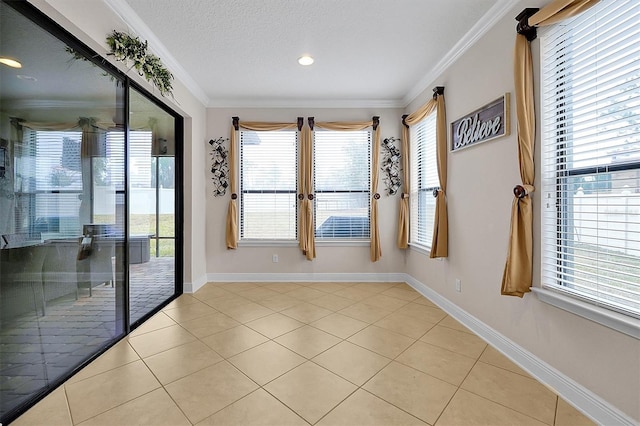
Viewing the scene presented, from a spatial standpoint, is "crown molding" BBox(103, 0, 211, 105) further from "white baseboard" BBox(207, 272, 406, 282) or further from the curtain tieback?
the curtain tieback

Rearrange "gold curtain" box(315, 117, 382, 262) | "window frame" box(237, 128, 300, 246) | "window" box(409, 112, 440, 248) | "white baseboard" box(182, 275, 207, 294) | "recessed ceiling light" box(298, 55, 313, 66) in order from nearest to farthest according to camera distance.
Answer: "recessed ceiling light" box(298, 55, 313, 66) → "window" box(409, 112, 440, 248) → "white baseboard" box(182, 275, 207, 294) → "gold curtain" box(315, 117, 382, 262) → "window frame" box(237, 128, 300, 246)

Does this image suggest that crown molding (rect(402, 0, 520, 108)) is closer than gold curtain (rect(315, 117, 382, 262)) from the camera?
Yes

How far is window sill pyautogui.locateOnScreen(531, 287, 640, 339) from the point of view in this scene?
140cm

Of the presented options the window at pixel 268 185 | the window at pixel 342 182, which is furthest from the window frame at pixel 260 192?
the window at pixel 342 182

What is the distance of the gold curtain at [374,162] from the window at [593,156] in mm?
2389

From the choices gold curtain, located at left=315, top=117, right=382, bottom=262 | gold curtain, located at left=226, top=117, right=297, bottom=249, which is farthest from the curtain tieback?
gold curtain, located at left=226, top=117, right=297, bottom=249

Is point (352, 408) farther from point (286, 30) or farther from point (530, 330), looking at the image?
point (286, 30)

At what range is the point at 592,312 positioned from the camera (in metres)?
1.56

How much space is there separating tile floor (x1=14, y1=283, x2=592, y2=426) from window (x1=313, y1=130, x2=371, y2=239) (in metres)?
1.61

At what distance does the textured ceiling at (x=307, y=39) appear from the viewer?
2248 millimetres

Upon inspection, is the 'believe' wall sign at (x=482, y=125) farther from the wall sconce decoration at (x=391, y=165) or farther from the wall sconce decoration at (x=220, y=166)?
the wall sconce decoration at (x=220, y=166)

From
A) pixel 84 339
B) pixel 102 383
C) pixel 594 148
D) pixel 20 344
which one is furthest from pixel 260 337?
pixel 594 148

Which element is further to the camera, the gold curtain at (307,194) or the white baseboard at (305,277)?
the white baseboard at (305,277)

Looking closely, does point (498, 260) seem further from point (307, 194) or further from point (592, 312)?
point (307, 194)
